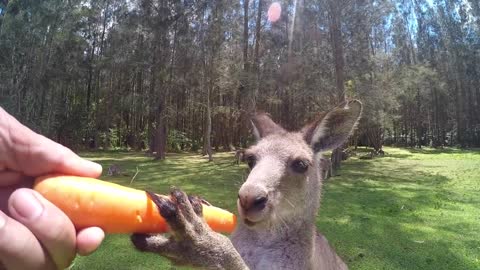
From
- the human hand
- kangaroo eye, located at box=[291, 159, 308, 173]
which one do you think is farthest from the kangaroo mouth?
the human hand

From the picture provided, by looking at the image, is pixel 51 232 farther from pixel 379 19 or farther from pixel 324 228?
pixel 379 19

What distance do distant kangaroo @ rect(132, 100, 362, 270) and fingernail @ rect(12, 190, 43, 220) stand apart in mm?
468

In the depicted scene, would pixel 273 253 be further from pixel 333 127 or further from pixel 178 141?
pixel 178 141

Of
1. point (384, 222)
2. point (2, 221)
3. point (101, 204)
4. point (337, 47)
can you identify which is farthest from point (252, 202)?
point (337, 47)

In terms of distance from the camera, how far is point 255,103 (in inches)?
816

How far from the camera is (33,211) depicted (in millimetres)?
1647

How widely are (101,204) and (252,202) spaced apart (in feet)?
2.97

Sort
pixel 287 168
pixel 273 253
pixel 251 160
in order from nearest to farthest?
1. pixel 273 253
2. pixel 287 168
3. pixel 251 160

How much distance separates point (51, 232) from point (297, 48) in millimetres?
20814

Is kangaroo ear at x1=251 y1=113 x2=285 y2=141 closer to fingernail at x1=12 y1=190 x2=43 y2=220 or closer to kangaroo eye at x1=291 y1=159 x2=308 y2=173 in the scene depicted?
kangaroo eye at x1=291 y1=159 x2=308 y2=173

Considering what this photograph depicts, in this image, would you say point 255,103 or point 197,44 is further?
point 197,44

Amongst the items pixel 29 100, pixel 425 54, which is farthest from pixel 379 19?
pixel 425 54

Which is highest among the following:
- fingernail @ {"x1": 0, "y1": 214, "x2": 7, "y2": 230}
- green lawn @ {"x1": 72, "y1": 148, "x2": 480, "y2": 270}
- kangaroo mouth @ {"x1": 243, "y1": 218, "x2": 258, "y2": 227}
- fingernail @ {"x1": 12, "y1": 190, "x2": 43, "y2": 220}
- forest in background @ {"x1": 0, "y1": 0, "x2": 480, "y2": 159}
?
forest in background @ {"x1": 0, "y1": 0, "x2": 480, "y2": 159}

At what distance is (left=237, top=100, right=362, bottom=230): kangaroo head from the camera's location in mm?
2670
